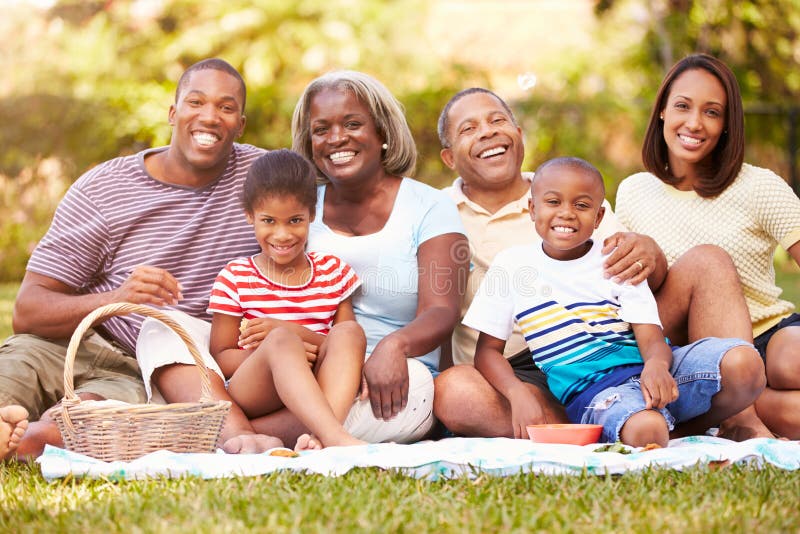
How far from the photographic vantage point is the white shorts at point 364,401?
12.1ft

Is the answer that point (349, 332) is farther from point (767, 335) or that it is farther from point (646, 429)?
point (767, 335)

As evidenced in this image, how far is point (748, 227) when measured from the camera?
4070mm

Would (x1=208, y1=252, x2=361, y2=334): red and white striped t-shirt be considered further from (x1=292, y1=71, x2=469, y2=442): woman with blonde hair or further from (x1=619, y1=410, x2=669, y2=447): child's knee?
(x1=619, y1=410, x2=669, y2=447): child's knee

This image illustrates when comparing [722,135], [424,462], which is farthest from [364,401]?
[722,135]

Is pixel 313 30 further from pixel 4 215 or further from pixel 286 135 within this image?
pixel 4 215

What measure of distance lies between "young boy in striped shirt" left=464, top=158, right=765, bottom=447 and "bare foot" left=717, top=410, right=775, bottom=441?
109 millimetres

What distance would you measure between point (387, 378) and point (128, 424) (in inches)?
38.4

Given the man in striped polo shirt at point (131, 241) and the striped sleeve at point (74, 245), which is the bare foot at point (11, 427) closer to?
the man in striped polo shirt at point (131, 241)

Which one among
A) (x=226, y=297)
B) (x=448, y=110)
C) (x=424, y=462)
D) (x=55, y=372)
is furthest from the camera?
(x=448, y=110)

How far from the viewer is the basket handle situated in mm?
3203

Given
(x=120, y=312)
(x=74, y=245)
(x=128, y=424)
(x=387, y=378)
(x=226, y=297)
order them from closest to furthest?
(x=128, y=424), (x=120, y=312), (x=387, y=378), (x=226, y=297), (x=74, y=245)

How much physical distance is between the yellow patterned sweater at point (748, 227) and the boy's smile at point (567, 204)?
0.66 meters

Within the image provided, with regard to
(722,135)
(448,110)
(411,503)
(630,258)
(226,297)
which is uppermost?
(448,110)

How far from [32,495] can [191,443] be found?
56cm
